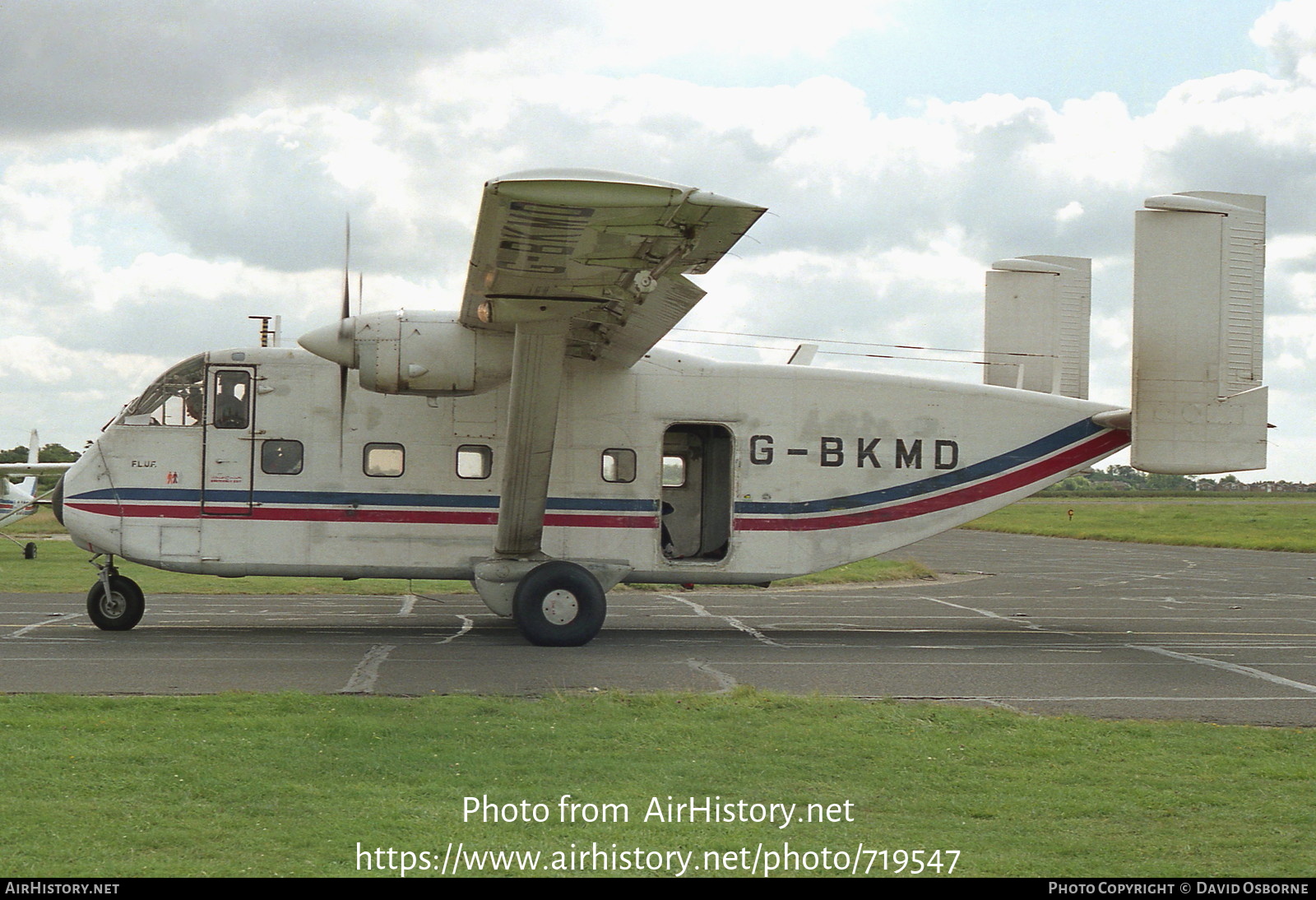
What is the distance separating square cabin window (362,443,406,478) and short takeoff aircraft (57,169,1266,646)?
2 cm

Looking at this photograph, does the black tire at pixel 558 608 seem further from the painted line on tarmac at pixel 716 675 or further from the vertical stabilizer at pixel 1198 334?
the vertical stabilizer at pixel 1198 334

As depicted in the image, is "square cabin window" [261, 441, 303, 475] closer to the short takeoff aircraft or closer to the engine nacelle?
the short takeoff aircraft

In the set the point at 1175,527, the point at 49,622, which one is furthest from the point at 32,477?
the point at 1175,527

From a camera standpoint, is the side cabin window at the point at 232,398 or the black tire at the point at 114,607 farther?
the side cabin window at the point at 232,398

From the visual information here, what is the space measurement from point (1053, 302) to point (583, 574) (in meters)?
8.84

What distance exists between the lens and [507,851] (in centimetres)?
507

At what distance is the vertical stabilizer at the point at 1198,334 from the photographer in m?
14.2

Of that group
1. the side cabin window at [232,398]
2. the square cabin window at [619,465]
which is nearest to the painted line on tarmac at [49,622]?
the side cabin window at [232,398]

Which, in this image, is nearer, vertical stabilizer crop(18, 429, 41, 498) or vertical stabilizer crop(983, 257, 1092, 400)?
vertical stabilizer crop(983, 257, 1092, 400)

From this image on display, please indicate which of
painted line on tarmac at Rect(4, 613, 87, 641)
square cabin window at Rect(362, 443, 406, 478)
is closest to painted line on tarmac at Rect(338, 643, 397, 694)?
square cabin window at Rect(362, 443, 406, 478)

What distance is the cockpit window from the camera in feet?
46.3

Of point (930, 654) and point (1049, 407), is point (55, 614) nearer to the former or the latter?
point (930, 654)

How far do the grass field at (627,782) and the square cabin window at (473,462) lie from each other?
567 centimetres

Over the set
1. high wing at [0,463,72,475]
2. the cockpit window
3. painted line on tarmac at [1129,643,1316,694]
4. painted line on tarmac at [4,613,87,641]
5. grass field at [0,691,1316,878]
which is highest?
the cockpit window
